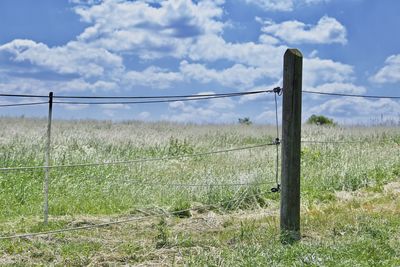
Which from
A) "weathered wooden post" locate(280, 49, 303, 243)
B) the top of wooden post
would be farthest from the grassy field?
the top of wooden post

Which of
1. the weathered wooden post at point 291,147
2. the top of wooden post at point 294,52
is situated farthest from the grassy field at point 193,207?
the top of wooden post at point 294,52

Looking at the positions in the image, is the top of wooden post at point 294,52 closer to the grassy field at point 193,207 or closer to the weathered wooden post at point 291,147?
the weathered wooden post at point 291,147

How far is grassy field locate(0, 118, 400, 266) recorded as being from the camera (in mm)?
5707

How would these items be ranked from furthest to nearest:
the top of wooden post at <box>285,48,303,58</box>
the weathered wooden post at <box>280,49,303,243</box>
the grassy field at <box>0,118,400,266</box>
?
the top of wooden post at <box>285,48,303,58</box>, the weathered wooden post at <box>280,49,303,243</box>, the grassy field at <box>0,118,400,266</box>

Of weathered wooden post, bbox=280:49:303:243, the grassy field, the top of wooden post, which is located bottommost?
the grassy field

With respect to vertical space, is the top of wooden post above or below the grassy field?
above

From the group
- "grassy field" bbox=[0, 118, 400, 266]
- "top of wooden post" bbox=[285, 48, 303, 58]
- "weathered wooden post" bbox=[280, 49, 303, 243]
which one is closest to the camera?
"grassy field" bbox=[0, 118, 400, 266]

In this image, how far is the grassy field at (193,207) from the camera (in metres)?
5.71

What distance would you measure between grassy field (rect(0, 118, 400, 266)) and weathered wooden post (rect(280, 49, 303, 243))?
A: 0.90ft

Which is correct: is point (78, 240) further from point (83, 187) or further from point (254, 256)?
point (83, 187)

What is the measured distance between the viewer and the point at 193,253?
5.77m

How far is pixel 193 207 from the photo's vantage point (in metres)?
8.36

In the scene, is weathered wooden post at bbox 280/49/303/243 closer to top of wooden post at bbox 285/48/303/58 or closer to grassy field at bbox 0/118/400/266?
top of wooden post at bbox 285/48/303/58

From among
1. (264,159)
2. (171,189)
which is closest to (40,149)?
(171,189)
